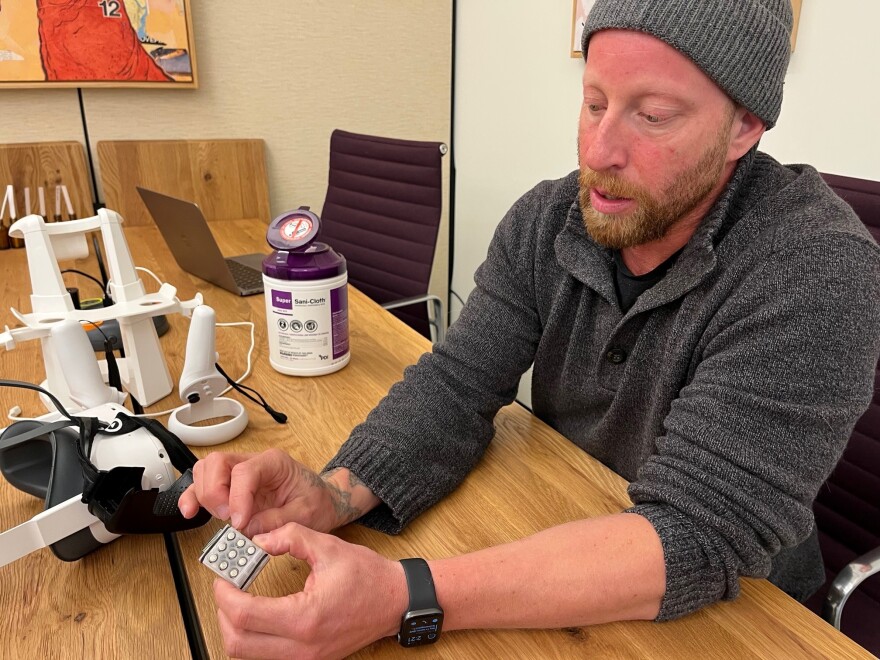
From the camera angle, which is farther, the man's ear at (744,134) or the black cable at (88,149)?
the black cable at (88,149)

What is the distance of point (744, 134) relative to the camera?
0.83 metres

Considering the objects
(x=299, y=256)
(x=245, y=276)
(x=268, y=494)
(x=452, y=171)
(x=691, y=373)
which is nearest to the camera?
(x=268, y=494)

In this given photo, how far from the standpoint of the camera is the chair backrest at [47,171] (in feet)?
6.73

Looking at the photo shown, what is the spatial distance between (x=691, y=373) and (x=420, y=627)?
1.57 ft

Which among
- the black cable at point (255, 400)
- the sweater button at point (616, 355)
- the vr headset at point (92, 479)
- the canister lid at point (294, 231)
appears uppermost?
the canister lid at point (294, 231)

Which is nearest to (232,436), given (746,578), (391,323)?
(391,323)

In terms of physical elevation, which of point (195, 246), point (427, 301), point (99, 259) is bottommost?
point (427, 301)

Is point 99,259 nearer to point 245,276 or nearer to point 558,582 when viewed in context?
point 245,276

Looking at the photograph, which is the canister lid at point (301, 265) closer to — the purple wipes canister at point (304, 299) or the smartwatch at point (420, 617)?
the purple wipes canister at point (304, 299)

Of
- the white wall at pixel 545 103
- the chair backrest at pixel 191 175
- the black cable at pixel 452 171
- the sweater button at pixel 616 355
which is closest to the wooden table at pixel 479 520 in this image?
the sweater button at pixel 616 355

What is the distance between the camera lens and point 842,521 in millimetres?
1103

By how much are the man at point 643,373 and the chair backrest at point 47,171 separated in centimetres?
178

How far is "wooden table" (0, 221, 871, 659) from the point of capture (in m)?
0.61

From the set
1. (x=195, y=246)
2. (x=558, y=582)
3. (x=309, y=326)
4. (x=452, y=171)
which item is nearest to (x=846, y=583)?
(x=558, y=582)
